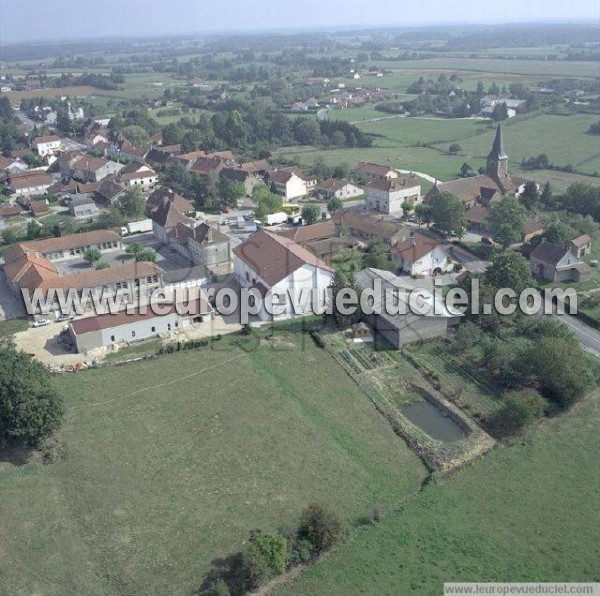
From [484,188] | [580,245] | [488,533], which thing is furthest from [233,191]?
[488,533]

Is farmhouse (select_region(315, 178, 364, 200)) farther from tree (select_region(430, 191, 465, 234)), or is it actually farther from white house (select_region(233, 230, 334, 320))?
white house (select_region(233, 230, 334, 320))

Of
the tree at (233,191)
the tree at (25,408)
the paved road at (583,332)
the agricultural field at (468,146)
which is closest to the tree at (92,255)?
the tree at (233,191)

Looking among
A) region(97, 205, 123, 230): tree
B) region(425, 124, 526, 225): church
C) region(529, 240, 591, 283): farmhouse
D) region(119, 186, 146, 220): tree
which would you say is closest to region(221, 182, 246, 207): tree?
region(119, 186, 146, 220): tree

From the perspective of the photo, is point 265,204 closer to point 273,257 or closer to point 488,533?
point 273,257

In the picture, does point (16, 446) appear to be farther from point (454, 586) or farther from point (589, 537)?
point (589, 537)

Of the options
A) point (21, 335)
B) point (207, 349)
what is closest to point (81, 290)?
point (21, 335)

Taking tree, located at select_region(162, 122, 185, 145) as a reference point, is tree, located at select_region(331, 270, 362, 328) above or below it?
below
